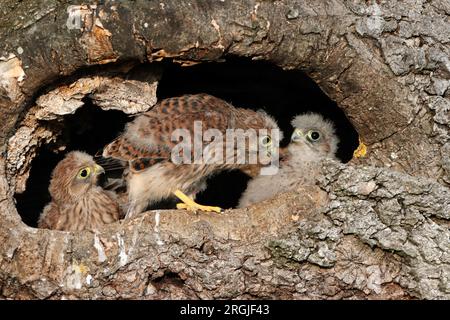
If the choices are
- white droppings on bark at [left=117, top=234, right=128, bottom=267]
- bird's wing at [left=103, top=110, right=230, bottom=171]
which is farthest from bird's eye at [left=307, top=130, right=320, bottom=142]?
white droppings on bark at [left=117, top=234, right=128, bottom=267]

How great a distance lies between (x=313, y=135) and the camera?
6.82 metres

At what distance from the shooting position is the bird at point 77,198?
634 cm

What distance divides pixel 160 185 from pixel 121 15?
1.48 meters

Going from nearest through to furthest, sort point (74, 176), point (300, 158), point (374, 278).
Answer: point (374, 278) → point (74, 176) → point (300, 158)

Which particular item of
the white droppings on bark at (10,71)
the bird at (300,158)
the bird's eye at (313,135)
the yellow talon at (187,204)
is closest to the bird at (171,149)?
the yellow talon at (187,204)

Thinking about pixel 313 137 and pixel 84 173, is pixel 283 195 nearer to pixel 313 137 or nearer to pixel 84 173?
pixel 313 137

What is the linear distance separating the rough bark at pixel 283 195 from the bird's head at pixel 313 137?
41.1 inches

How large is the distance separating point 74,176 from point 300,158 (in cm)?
182

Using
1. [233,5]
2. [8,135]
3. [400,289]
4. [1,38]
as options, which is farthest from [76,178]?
[400,289]

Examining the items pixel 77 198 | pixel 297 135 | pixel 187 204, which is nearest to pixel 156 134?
pixel 187 204

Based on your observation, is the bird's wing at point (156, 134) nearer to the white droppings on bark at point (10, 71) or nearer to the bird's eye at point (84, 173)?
the bird's eye at point (84, 173)

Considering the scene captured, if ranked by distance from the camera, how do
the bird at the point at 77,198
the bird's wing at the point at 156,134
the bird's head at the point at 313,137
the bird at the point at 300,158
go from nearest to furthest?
the bird's wing at the point at 156,134 < the bird at the point at 77,198 < the bird at the point at 300,158 < the bird's head at the point at 313,137

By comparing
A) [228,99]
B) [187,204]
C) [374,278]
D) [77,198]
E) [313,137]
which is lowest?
[374,278]

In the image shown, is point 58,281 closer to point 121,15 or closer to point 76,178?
point 76,178
